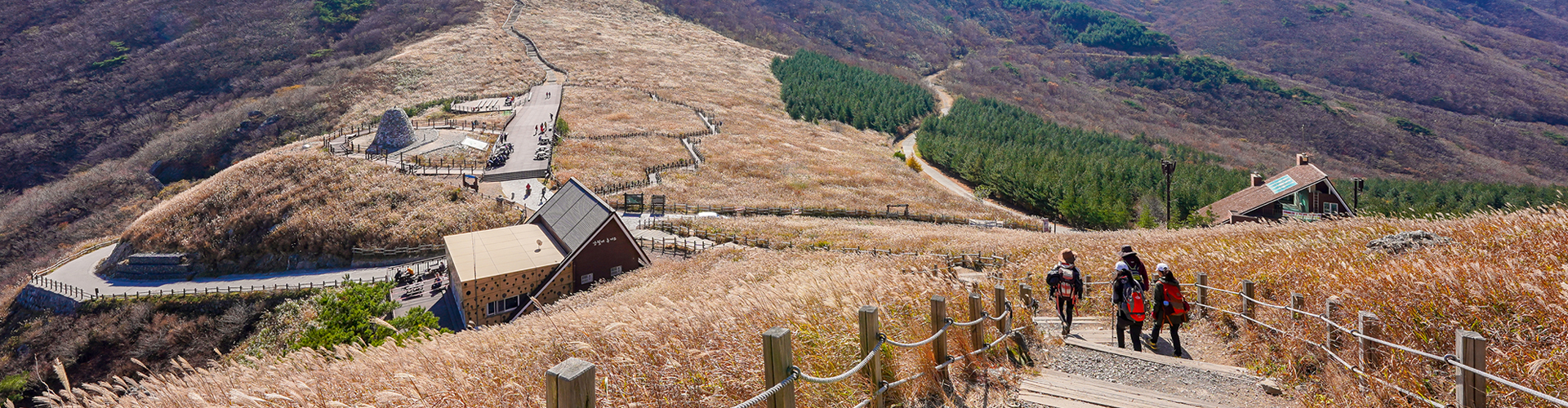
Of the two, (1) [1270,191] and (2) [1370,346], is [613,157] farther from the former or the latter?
(2) [1370,346]

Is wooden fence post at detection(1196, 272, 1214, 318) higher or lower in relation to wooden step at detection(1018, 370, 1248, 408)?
lower

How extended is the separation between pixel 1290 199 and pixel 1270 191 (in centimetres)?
141

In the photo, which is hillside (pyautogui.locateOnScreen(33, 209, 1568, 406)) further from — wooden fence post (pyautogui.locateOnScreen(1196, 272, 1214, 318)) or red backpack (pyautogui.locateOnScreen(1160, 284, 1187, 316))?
wooden fence post (pyautogui.locateOnScreen(1196, 272, 1214, 318))

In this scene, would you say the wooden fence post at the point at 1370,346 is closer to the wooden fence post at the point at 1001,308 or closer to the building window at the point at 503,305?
the wooden fence post at the point at 1001,308

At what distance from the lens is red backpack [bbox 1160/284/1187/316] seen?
9938 mm

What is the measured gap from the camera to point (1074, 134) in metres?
97.6

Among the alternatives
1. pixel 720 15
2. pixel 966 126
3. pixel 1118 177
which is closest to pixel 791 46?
pixel 720 15

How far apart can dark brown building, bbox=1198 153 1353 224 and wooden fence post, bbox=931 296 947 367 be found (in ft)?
127

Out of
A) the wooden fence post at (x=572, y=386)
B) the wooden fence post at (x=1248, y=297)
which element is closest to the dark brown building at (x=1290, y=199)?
the wooden fence post at (x=1248, y=297)

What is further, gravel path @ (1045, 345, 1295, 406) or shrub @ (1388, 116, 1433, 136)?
shrub @ (1388, 116, 1433, 136)

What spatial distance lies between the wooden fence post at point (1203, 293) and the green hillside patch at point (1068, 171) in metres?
34.7

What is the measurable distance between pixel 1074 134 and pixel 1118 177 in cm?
3715

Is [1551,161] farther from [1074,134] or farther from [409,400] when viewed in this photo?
[409,400]

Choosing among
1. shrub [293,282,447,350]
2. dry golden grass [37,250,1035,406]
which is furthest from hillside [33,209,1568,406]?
shrub [293,282,447,350]
